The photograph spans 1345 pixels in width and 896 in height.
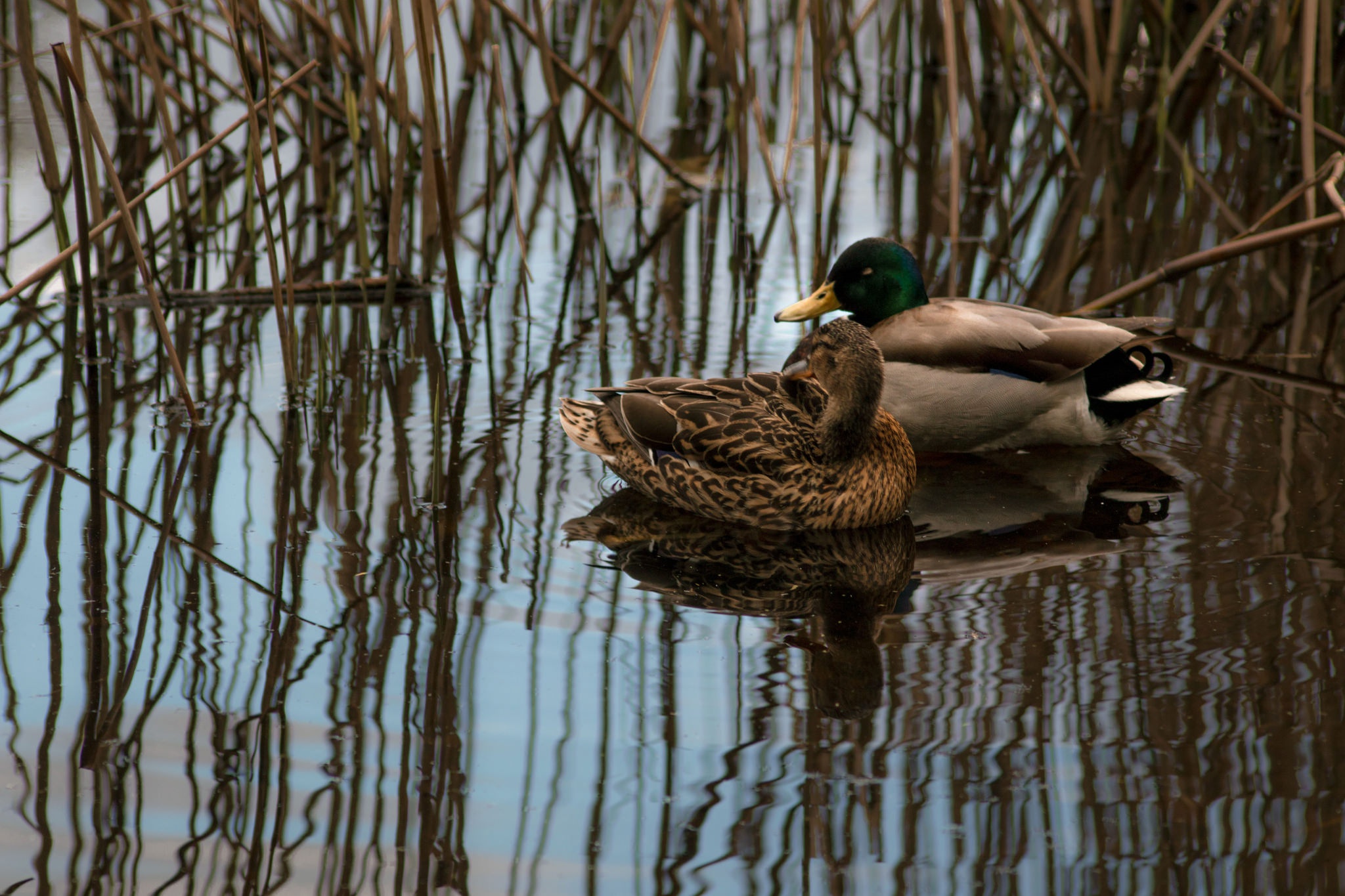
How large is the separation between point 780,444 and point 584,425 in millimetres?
683

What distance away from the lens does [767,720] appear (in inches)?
115

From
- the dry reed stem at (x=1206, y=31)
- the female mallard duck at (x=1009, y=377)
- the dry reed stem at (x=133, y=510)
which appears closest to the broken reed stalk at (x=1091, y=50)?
the dry reed stem at (x=1206, y=31)

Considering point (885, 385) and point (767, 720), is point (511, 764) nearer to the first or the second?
point (767, 720)

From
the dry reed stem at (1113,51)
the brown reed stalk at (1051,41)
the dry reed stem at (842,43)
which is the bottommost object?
the brown reed stalk at (1051,41)

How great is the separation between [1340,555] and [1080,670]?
1.07 m

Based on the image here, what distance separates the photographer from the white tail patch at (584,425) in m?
4.33

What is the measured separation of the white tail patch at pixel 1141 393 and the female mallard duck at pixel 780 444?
78 cm

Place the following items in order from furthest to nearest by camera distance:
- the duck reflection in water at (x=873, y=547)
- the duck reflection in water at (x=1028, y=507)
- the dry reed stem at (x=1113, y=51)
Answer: the dry reed stem at (x=1113, y=51) < the duck reflection in water at (x=1028, y=507) < the duck reflection in water at (x=873, y=547)

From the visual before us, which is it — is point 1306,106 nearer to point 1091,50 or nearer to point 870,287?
point 870,287

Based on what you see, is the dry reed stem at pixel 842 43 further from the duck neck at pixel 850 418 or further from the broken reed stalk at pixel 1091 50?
the duck neck at pixel 850 418

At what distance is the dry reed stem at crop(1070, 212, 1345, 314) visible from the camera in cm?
485

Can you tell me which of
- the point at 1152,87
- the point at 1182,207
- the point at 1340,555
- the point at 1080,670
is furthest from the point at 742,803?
the point at 1152,87

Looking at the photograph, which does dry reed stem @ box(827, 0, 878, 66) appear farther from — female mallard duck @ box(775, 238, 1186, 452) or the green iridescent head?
female mallard duck @ box(775, 238, 1186, 452)

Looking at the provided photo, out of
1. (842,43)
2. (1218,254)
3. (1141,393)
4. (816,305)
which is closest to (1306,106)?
(1218,254)
